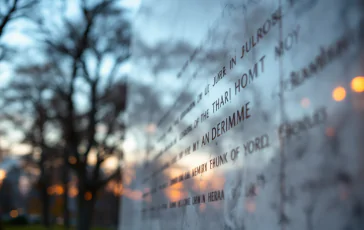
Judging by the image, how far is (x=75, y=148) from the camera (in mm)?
18594

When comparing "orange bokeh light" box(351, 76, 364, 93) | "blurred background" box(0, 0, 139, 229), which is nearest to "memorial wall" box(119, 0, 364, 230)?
"orange bokeh light" box(351, 76, 364, 93)

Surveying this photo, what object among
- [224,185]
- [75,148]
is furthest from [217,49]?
[75,148]

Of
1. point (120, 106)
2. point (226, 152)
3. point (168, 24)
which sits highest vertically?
point (120, 106)

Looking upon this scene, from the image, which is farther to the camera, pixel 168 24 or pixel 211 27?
pixel 168 24

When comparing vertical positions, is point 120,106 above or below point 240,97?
above

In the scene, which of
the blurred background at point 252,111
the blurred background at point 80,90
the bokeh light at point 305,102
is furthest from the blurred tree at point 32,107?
the bokeh light at point 305,102

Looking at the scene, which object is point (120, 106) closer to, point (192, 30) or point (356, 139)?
point (192, 30)

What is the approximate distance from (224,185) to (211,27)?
1.69m

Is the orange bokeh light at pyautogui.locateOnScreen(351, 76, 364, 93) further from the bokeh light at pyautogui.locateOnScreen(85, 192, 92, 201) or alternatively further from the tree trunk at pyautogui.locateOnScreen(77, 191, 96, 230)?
the bokeh light at pyautogui.locateOnScreen(85, 192, 92, 201)

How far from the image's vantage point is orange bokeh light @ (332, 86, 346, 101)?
7.47 feet

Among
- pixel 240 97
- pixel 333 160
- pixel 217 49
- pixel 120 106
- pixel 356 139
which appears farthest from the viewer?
pixel 120 106

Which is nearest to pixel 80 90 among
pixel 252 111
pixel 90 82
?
pixel 90 82

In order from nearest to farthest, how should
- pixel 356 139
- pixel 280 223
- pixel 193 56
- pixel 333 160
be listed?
pixel 356 139 → pixel 333 160 → pixel 280 223 → pixel 193 56

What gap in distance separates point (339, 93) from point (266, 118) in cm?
87
